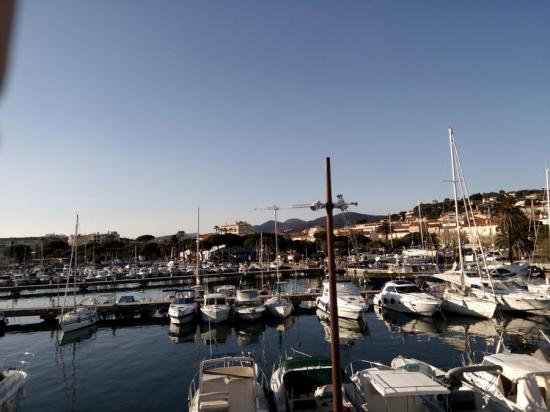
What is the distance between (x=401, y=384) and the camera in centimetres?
1321

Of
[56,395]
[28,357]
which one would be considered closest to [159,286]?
[28,357]

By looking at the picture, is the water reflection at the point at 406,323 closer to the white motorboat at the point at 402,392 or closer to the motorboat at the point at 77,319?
the white motorboat at the point at 402,392

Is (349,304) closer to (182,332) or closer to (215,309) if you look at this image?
(215,309)

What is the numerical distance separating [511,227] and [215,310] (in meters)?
56.8

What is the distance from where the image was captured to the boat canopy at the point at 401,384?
499 inches

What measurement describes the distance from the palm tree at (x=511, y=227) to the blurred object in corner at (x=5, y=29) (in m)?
75.8

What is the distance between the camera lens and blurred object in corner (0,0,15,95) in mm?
1431

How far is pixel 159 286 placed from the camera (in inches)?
2953

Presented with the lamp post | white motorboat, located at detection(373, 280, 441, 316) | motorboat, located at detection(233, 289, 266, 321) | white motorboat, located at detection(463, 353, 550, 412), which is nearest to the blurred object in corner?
the lamp post

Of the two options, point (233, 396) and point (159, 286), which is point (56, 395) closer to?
point (233, 396)

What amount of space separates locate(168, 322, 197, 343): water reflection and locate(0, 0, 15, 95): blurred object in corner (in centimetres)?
3255

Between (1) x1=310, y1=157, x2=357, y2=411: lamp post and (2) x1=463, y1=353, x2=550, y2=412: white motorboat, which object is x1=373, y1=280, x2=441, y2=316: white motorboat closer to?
(2) x1=463, y1=353, x2=550, y2=412: white motorboat

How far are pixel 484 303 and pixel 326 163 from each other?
3006 centimetres

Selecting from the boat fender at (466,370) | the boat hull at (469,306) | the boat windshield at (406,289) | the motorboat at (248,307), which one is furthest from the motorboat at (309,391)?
the boat windshield at (406,289)
